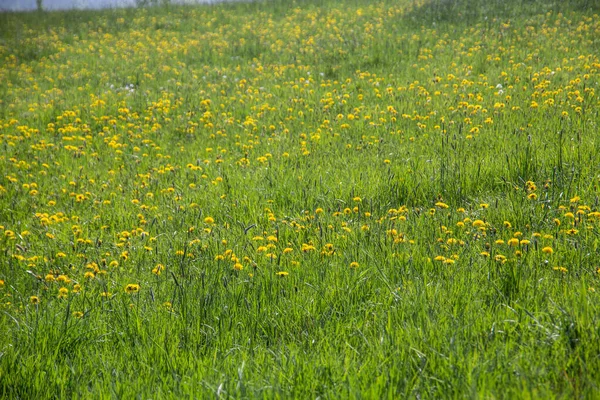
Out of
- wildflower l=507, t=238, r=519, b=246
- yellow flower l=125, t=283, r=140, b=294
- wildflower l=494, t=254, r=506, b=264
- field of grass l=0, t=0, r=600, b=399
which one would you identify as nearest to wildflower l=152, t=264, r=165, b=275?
field of grass l=0, t=0, r=600, b=399

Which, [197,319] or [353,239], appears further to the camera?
[353,239]

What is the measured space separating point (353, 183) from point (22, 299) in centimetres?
293

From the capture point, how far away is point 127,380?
2418mm

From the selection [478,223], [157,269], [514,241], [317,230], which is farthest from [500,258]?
[157,269]

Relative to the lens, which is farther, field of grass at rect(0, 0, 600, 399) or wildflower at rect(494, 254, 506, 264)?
wildflower at rect(494, 254, 506, 264)

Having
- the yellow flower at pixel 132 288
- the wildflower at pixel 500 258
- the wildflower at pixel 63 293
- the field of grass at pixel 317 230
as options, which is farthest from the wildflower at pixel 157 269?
the wildflower at pixel 500 258

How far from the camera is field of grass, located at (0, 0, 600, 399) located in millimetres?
2393

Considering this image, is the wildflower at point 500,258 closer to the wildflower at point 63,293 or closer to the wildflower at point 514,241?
the wildflower at point 514,241

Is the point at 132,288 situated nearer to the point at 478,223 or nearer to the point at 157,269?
the point at 157,269

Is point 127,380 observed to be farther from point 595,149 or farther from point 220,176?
point 595,149

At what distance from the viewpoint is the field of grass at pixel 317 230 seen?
94.2 inches

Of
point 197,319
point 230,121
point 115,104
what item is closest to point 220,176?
point 230,121

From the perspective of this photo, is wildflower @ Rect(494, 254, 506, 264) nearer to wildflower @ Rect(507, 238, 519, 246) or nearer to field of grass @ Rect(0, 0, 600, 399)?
field of grass @ Rect(0, 0, 600, 399)

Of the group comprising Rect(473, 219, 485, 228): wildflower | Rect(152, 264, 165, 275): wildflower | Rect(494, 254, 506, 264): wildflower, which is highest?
Rect(473, 219, 485, 228): wildflower
